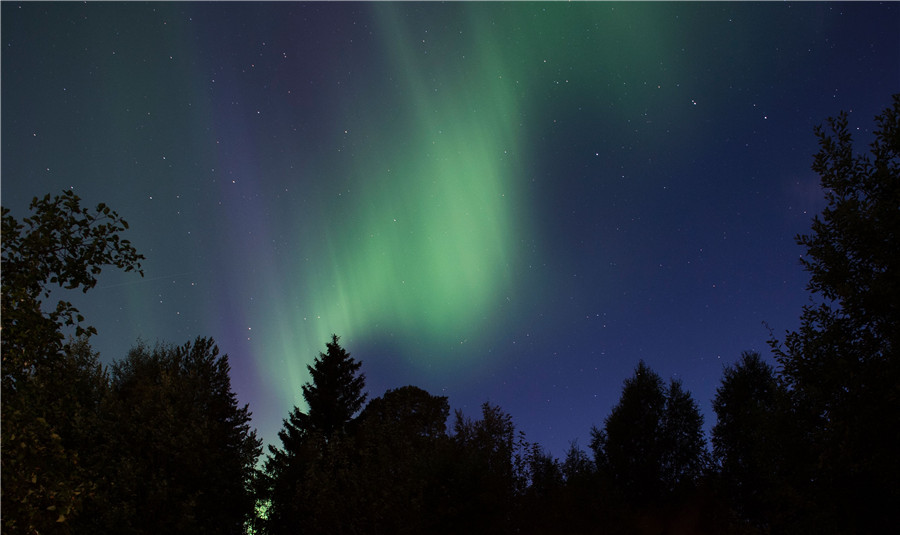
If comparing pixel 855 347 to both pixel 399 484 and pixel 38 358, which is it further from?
pixel 399 484

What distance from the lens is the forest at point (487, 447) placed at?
8422mm

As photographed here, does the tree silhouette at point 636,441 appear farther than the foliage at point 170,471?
Yes

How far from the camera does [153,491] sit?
70.3ft

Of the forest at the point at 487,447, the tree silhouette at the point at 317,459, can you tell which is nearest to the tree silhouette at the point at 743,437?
the forest at the point at 487,447

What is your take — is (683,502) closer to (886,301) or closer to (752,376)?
(752,376)

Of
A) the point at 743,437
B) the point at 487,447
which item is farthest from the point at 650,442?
the point at 487,447

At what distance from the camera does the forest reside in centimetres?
842

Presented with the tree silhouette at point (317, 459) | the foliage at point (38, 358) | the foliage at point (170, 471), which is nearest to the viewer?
the foliage at point (38, 358)

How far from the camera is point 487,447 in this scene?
27016mm

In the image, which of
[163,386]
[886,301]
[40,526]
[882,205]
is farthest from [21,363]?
[163,386]

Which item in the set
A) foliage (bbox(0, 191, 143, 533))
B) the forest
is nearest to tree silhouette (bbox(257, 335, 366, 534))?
the forest

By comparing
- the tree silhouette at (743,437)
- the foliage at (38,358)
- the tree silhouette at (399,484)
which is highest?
the tree silhouette at (743,437)

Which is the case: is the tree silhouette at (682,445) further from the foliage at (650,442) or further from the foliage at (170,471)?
the foliage at (170,471)

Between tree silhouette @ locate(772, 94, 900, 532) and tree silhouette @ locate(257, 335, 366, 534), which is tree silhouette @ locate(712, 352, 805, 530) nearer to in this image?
tree silhouette @ locate(772, 94, 900, 532)
